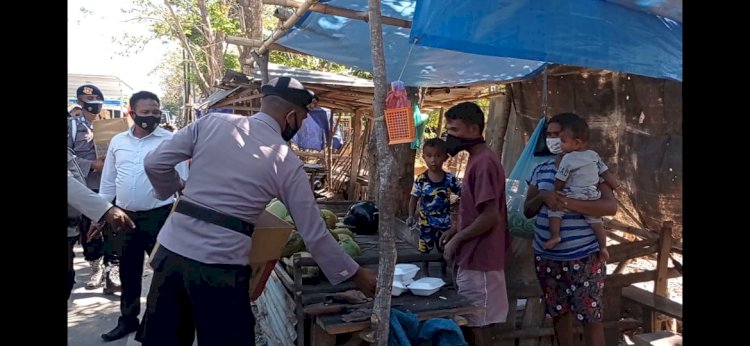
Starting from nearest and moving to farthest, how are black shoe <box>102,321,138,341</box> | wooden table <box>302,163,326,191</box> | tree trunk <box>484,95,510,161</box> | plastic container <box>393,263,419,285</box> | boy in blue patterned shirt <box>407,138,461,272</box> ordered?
plastic container <box>393,263,419,285</box>, boy in blue patterned shirt <box>407,138,461,272</box>, black shoe <box>102,321,138,341</box>, tree trunk <box>484,95,510,161</box>, wooden table <box>302,163,326,191</box>

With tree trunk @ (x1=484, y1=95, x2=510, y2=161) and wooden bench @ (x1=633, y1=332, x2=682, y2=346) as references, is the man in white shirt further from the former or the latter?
tree trunk @ (x1=484, y1=95, x2=510, y2=161)

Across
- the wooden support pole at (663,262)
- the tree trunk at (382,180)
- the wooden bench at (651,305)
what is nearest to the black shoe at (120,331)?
Result: the tree trunk at (382,180)

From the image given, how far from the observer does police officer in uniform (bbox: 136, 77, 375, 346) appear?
245 cm

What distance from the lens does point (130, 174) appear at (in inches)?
166

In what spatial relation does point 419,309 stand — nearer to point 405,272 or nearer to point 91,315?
point 405,272

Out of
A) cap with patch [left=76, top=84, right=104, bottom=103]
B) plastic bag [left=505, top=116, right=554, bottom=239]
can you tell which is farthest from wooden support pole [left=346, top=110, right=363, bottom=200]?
plastic bag [left=505, top=116, right=554, bottom=239]

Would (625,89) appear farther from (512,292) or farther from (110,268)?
(110,268)

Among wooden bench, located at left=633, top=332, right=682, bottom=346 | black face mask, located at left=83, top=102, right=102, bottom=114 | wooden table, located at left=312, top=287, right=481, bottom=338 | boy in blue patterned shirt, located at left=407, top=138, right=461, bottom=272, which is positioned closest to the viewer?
wooden table, located at left=312, top=287, right=481, bottom=338

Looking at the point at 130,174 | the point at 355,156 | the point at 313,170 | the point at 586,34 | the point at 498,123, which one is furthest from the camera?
the point at 313,170

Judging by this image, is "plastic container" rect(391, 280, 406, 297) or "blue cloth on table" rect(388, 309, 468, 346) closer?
"blue cloth on table" rect(388, 309, 468, 346)

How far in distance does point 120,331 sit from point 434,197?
2.81 metres

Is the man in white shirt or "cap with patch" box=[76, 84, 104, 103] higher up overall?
"cap with patch" box=[76, 84, 104, 103]

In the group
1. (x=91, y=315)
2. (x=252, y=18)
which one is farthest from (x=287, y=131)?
(x=252, y=18)

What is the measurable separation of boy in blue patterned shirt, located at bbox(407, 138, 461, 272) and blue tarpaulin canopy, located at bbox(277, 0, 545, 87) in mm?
1428
